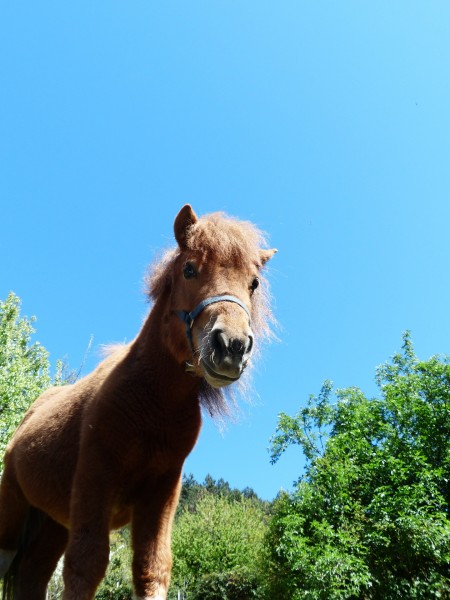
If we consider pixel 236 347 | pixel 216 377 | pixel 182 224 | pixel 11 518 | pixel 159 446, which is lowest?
pixel 11 518

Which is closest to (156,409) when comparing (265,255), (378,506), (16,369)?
(265,255)

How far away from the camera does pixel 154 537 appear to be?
2746 mm

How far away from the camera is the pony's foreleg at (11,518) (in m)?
3.87

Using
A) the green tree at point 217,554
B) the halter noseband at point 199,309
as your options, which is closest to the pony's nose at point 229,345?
the halter noseband at point 199,309

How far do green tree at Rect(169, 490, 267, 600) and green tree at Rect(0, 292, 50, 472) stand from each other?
17.6 meters

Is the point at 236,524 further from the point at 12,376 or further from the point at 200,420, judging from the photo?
the point at 200,420

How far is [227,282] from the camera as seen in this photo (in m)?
2.70

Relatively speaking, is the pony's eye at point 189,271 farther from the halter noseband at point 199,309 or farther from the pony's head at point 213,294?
the halter noseband at point 199,309

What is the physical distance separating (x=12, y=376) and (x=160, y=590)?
1665 cm

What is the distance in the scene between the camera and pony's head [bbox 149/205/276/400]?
2.29 metres

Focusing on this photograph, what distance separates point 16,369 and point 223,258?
17.4 metres

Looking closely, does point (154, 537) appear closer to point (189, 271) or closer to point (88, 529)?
point (88, 529)

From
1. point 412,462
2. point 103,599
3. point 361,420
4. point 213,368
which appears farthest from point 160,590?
point 103,599

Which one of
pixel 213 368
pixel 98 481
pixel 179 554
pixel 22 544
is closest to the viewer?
pixel 213 368
